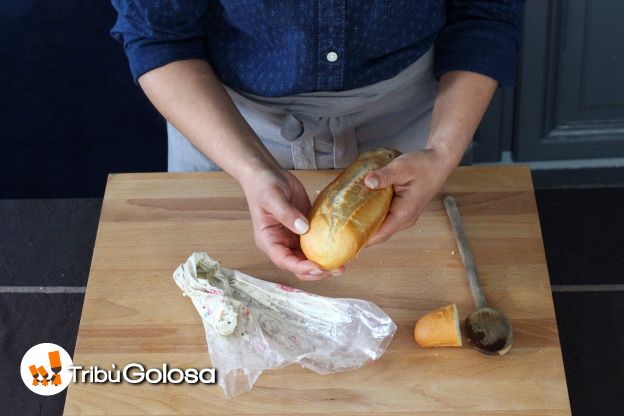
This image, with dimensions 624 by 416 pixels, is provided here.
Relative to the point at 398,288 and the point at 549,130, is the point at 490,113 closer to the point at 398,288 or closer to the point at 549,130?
the point at 549,130

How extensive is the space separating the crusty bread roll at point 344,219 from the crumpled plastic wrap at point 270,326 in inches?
3.9

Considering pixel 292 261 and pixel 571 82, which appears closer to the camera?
pixel 292 261

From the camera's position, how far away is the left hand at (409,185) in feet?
2.97

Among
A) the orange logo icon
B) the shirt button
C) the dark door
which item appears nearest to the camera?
the shirt button

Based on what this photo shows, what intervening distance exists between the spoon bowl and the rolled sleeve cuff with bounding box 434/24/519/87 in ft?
1.09

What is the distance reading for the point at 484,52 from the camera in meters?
1.03

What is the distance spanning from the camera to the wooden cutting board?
0.85 meters

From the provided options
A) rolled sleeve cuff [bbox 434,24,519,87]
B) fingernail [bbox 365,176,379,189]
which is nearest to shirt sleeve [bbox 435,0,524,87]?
rolled sleeve cuff [bbox 434,24,519,87]

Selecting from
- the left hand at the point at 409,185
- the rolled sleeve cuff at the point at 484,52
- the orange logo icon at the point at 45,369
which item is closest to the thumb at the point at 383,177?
the left hand at the point at 409,185

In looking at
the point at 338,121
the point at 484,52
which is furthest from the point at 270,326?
the point at 484,52

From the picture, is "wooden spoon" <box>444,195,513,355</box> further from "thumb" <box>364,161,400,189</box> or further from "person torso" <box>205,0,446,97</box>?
"person torso" <box>205,0,446,97</box>

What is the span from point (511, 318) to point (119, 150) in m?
1.16

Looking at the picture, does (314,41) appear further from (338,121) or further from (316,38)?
(338,121)

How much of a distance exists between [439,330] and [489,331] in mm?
59
